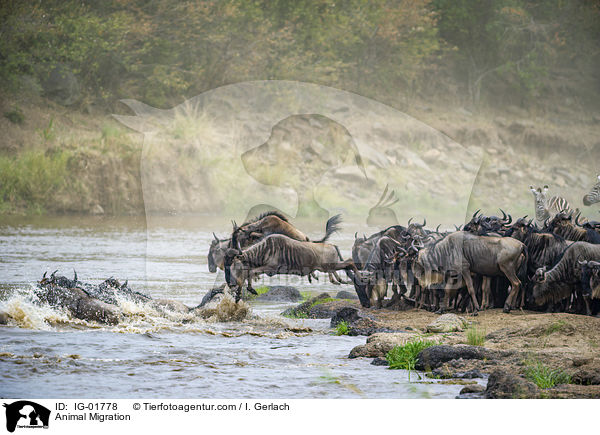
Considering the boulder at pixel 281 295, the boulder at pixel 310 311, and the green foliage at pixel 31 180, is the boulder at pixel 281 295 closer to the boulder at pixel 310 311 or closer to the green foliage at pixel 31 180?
the boulder at pixel 310 311

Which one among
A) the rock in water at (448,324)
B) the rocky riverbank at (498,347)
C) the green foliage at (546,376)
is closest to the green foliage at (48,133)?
the rocky riverbank at (498,347)

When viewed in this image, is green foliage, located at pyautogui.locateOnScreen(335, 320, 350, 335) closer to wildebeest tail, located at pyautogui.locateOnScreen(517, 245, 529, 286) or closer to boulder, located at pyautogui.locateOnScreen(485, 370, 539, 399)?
wildebeest tail, located at pyautogui.locateOnScreen(517, 245, 529, 286)

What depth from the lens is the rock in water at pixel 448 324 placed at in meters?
8.98

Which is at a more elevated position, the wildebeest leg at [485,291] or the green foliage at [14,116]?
the green foliage at [14,116]

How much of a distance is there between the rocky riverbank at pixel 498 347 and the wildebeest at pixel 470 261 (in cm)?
36

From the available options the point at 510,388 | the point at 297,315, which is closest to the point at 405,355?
the point at 510,388

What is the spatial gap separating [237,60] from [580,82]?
15.3 m

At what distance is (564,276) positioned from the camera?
9.55 metres

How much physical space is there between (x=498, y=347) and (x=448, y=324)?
1.03 m

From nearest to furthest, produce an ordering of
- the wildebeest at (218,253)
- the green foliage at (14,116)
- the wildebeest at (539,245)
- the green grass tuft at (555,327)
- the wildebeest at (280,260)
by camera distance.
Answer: the green grass tuft at (555,327)
the wildebeest at (539,245)
the wildebeest at (280,260)
the wildebeest at (218,253)
the green foliage at (14,116)

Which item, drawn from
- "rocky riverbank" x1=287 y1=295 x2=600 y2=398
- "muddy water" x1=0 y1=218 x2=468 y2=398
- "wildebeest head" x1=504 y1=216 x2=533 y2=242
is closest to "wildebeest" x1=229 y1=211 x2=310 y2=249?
"muddy water" x1=0 y1=218 x2=468 y2=398

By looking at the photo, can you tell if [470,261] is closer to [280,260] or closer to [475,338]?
[475,338]

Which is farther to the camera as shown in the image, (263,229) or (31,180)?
(31,180)
